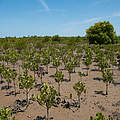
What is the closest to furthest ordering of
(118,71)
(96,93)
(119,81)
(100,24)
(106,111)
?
1. (106,111)
2. (96,93)
3. (119,81)
4. (118,71)
5. (100,24)

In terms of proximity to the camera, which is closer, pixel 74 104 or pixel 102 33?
pixel 74 104

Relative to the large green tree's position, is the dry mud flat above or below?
below

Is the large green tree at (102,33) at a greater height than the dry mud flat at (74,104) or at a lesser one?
greater

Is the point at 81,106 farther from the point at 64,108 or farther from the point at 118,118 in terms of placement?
the point at 118,118

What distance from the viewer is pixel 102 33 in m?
66.9

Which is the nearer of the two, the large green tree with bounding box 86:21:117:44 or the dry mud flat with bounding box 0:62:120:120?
the dry mud flat with bounding box 0:62:120:120

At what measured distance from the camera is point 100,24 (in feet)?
231

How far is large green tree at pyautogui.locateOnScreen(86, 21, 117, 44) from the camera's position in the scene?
67.5 metres

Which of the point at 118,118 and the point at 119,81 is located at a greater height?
the point at 119,81

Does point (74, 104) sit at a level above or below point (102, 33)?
below

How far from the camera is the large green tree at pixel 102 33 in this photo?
67.5m

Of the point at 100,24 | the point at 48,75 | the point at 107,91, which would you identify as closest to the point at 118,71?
the point at 107,91

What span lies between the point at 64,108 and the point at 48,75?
1454 centimetres

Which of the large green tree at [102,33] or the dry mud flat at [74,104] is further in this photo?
the large green tree at [102,33]
